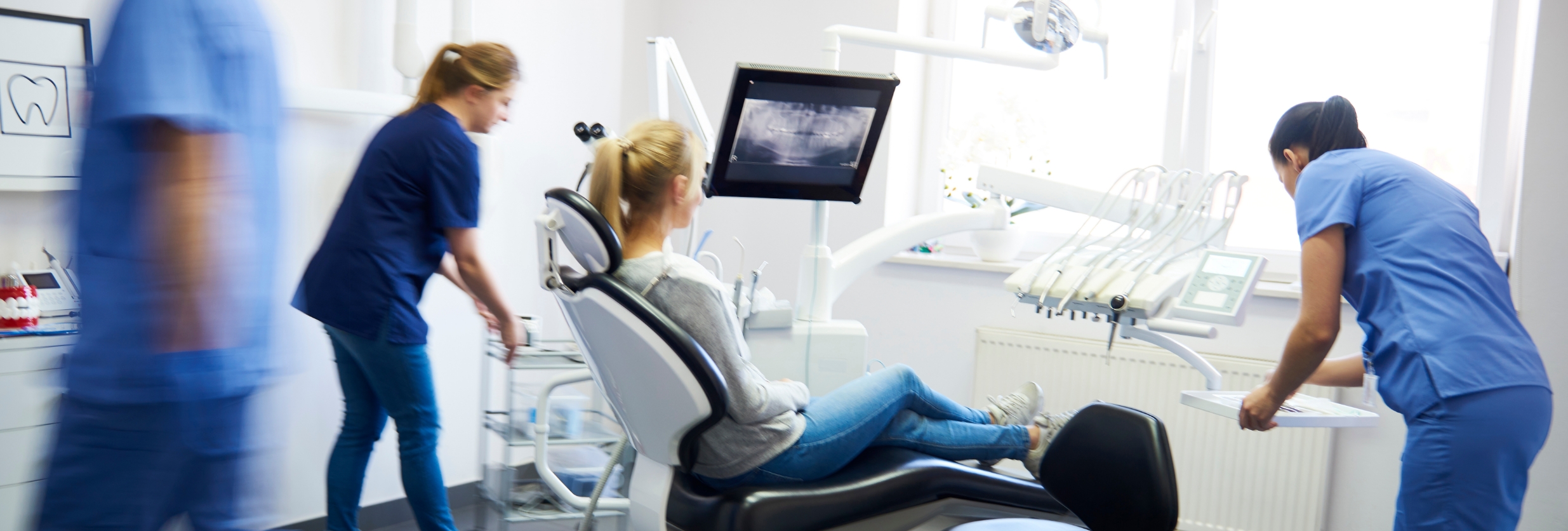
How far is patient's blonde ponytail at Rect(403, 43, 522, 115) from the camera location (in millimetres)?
1945

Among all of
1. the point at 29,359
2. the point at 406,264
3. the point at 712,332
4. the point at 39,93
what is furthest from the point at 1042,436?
the point at 39,93

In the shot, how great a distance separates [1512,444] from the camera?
1.38 m

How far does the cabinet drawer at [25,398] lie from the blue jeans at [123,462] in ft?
3.72

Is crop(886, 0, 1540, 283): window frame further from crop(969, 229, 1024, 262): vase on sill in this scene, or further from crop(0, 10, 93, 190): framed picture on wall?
crop(0, 10, 93, 190): framed picture on wall

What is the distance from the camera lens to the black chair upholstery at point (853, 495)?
1.48 meters

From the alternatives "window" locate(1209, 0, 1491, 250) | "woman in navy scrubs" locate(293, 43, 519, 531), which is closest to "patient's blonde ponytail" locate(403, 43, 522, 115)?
"woman in navy scrubs" locate(293, 43, 519, 531)

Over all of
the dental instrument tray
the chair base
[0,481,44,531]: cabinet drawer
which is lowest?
[0,481,44,531]: cabinet drawer

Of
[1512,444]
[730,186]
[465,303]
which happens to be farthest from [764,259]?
[1512,444]

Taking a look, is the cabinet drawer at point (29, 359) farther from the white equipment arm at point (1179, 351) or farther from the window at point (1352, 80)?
the window at point (1352, 80)

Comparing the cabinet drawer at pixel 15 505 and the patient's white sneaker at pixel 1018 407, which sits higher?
the patient's white sneaker at pixel 1018 407

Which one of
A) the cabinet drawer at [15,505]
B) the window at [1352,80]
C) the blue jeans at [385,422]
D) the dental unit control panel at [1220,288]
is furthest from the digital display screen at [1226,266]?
the cabinet drawer at [15,505]

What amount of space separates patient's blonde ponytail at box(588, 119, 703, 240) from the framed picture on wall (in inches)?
41.0

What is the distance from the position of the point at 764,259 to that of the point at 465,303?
1.04m

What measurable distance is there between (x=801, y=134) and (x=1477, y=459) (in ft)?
4.13
